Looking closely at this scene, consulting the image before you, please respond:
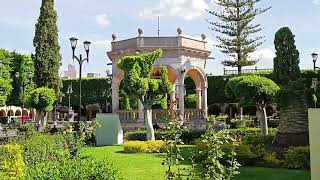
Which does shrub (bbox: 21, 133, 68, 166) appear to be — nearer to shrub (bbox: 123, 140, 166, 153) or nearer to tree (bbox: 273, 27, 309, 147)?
shrub (bbox: 123, 140, 166, 153)

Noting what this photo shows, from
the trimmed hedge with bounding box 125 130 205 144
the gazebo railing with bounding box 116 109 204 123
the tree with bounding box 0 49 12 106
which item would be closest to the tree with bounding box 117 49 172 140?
the trimmed hedge with bounding box 125 130 205 144

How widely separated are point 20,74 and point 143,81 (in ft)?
109

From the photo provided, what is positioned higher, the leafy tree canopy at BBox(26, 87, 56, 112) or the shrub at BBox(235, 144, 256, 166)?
the leafy tree canopy at BBox(26, 87, 56, 112)

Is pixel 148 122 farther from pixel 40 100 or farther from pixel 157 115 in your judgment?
pixel 40 100

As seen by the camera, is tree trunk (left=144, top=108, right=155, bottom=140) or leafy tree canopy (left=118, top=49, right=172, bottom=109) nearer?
leafy tree canopy (left=118, top=49, right=172, bottom=109)

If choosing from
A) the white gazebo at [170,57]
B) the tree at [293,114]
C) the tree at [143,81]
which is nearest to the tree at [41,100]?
the white gazebo at [170,57]

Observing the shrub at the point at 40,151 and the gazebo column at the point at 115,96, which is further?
the gazebo column at the point at 115,96

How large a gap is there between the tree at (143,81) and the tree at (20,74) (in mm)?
30897

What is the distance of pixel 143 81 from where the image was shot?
18.8m

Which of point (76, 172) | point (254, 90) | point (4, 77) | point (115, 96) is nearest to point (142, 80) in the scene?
point (254, 90)

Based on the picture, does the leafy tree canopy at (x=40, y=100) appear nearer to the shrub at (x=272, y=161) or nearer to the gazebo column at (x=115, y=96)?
the gazebo column at (x=115, y=96)

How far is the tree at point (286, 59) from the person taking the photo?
15.3 meters

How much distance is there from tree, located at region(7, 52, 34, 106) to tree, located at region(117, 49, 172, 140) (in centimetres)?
3090

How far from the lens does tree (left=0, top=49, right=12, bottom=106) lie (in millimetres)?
44719
